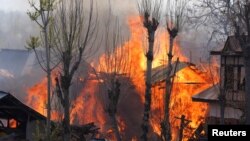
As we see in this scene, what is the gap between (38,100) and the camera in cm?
3938

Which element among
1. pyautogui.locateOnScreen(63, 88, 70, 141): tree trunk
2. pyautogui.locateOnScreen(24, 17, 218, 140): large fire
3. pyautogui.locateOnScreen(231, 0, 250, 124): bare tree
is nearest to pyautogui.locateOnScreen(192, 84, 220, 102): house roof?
pyautogui.locateOnScreen(24, 17, 218, 140): large fire

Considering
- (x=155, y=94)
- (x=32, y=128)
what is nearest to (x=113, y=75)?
(x=32, y=128)

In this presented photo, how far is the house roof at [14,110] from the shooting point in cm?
1706

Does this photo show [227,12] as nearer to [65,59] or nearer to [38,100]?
[65,59]

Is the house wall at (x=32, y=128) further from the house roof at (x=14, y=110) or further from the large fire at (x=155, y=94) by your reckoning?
the large fire at (x=155, y=94)

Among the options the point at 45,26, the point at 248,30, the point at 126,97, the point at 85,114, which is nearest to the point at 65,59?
the point at 45,26

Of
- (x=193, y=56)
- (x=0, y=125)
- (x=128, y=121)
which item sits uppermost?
(x=193, y=56)

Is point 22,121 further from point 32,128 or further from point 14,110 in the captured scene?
point 14,110

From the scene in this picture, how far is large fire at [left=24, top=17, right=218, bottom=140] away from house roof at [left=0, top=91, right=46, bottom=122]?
7142 millimetres

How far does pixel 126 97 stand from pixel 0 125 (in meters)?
15.9

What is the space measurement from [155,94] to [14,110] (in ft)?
48.9

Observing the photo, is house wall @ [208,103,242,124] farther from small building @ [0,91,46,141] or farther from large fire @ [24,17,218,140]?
small building @ [0,91,46,141]

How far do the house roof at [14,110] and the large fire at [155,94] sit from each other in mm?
7142

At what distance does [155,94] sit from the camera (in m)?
31.4
